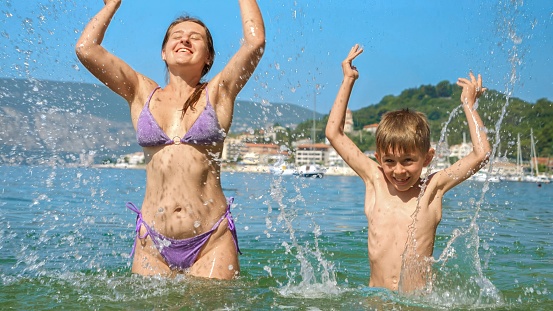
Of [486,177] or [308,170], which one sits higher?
[308,170]

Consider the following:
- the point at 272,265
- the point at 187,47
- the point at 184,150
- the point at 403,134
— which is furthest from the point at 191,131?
the point at 272,265

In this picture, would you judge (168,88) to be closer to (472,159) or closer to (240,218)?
(472,159)

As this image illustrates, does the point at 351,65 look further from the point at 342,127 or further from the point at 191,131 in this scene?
the point at 191,131

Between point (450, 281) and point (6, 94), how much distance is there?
460 cm

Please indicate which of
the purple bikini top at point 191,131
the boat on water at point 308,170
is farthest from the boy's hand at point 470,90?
the boat on water at point 308,170

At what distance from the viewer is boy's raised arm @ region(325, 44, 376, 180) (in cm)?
445

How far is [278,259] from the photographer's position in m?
6.64

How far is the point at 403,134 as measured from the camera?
420 cm

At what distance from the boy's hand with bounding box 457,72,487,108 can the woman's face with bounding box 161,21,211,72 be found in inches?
65.5

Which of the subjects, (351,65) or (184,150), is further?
(351,65)

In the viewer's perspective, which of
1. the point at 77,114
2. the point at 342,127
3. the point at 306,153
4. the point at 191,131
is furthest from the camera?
the point at 306,153

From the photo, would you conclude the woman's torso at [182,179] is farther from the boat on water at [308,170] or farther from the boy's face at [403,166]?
the boat on water at [308,170]

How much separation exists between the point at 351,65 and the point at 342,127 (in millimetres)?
410

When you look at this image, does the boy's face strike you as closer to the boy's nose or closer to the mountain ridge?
the boy's nose
